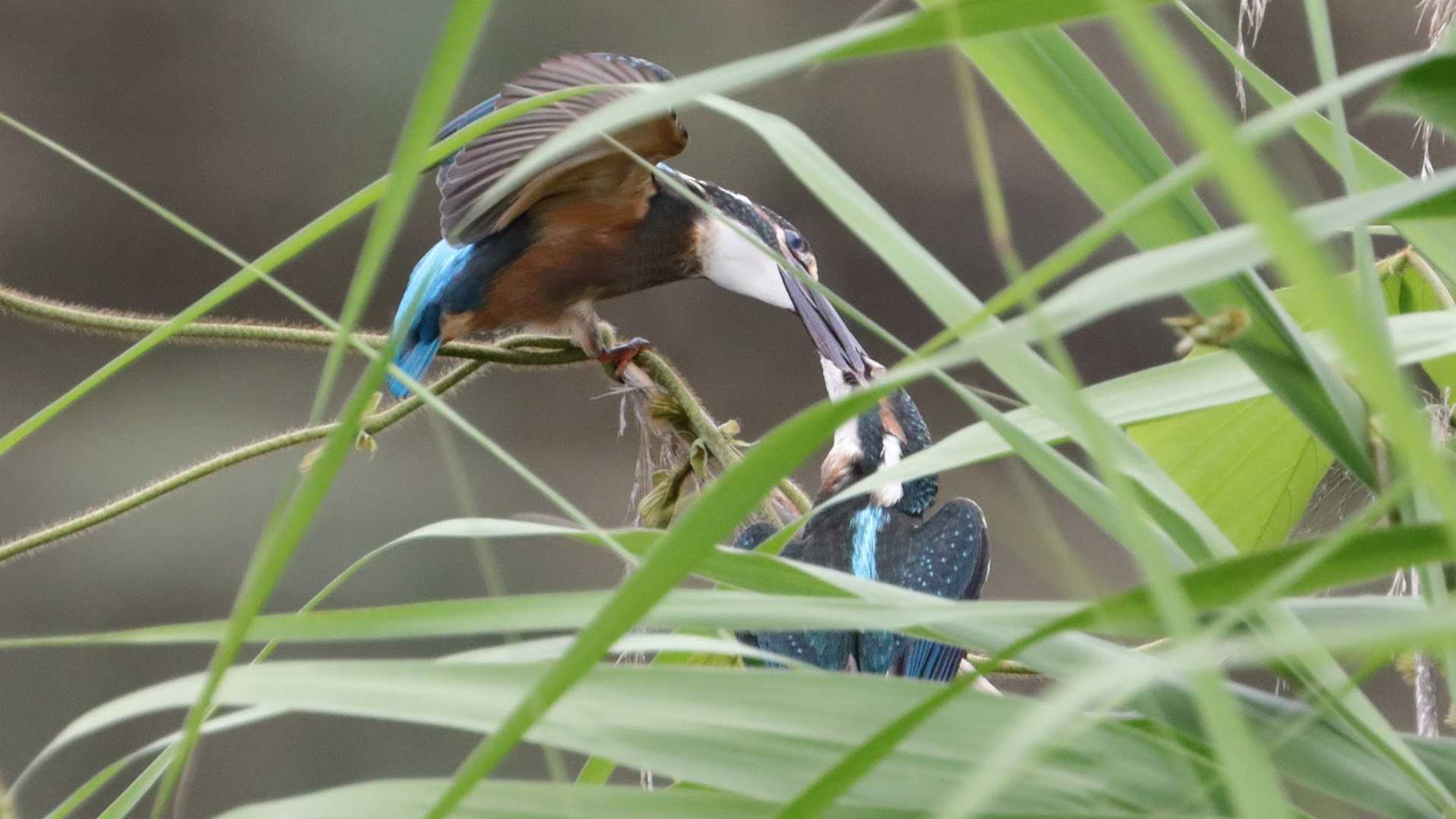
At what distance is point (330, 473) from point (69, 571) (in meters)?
2.41

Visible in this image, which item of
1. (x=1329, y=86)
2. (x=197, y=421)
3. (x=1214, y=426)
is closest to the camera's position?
(x=1329, y=86)

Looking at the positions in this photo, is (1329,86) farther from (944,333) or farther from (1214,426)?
(1214,426)

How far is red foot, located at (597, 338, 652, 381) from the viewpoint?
1007 mm

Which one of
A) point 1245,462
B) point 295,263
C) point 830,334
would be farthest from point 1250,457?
point 295,263

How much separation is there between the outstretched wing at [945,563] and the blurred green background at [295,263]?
4.40ft

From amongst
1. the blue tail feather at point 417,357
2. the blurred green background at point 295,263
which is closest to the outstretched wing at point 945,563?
the blue tail feather at point 417,357

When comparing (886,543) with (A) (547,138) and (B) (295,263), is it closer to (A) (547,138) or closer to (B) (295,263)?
(A) (547,138)

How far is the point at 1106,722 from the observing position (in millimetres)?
262

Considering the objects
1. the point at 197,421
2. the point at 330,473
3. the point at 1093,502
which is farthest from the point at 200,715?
the point at 197,421

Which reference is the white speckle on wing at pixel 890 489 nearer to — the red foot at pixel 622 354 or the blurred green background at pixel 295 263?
the red foot at pixel 622 354

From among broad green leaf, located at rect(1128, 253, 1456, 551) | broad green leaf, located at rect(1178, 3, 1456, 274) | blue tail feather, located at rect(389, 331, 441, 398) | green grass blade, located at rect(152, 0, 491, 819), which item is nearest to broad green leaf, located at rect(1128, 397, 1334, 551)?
broad green leaf, located at rect(1128, 253, 1456, 551)

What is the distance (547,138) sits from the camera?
3.49ft

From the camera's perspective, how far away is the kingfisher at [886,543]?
812 millimetres

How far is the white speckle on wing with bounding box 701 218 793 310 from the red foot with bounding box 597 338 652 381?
0.22 meters
